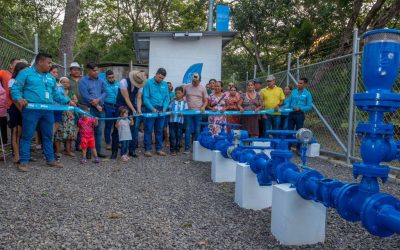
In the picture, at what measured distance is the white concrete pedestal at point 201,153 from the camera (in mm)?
7250

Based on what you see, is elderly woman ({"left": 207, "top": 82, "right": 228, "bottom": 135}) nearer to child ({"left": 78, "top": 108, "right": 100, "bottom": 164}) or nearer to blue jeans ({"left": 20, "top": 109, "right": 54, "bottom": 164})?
child ({"left": 78, "top": 108, "right": 100, "bottom": 164})

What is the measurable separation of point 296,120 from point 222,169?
339 cm

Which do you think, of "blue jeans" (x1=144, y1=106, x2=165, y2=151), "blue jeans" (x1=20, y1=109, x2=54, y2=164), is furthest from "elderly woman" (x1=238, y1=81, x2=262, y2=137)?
"blue jeans" (x1=20, y1=109, x2=54, y2=164)

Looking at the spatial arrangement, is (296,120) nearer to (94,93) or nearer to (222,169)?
(222,169)

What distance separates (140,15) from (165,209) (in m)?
25.9

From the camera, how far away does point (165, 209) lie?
4.11 m

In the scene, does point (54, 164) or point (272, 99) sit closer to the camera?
point (54, 164)

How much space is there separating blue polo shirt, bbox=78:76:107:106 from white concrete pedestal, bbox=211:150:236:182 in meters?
2.91

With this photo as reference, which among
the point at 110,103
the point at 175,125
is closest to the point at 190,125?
the point at 175,125

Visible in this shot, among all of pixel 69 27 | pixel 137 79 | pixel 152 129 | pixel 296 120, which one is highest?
pixel 69 27

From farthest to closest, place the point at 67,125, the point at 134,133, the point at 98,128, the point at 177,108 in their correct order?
the point at 177,108
the point at 134,133
the point at 98,128
the point at 67,125

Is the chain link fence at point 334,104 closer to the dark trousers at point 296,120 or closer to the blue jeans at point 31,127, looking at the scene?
the dark trousers at point 296,120

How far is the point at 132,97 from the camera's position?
24.7 ft

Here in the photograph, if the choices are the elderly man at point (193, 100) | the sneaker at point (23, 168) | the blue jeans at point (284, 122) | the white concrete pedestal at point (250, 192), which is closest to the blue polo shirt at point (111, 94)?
the elderly man at point (193, 100)
